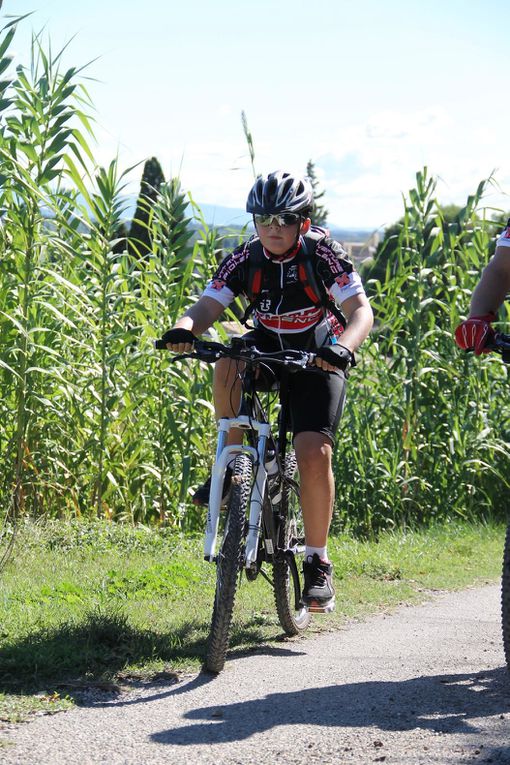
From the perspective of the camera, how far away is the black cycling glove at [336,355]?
15.3ft

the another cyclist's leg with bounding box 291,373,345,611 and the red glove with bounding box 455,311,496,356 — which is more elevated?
the red glove with bounding box 455,311,496,356

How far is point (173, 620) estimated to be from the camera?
5.55m

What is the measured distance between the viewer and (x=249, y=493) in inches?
195

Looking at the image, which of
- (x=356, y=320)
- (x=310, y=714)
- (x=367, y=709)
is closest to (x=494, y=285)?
(x=356, y=320)

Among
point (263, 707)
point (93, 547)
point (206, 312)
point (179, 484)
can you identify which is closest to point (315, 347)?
point (206, 312)

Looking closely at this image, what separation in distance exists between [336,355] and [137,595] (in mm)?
2118

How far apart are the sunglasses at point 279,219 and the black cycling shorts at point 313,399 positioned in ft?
2.27

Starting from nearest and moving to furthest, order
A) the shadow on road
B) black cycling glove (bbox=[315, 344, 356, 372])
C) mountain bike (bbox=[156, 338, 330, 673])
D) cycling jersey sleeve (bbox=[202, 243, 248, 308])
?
the shadow on road
black cycling glove (bbox=[315, 344, 356, 372])
mountain bike (bbox=[156, 338, 330, 673])
cycling jersey sleeve (bbox=[202, 243, 248, 308])

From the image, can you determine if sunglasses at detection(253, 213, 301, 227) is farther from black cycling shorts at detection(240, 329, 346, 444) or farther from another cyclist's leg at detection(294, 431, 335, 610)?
another cyclist's leg at detection(294, 431, 335, 610)

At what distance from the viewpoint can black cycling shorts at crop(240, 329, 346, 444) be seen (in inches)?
205

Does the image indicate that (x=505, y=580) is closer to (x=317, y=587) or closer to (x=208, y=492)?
(x=317, y=587)

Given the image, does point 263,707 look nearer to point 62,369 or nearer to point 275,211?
point 275,211

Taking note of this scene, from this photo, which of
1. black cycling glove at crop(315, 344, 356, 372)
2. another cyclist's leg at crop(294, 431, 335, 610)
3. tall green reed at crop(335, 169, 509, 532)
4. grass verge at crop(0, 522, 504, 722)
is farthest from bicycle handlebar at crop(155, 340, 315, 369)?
tall green reed at crop(335, 169, 509, 532)

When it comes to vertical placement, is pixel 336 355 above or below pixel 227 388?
above
